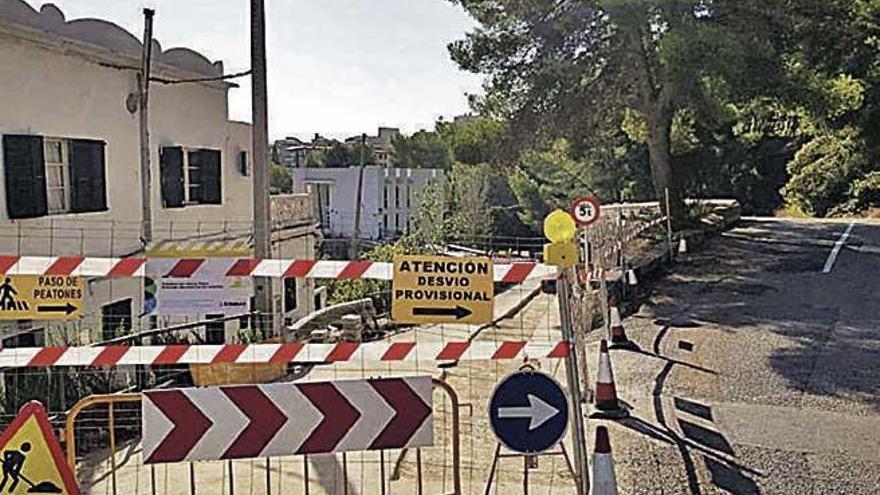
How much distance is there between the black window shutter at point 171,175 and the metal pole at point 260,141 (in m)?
3.32

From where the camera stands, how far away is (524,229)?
3544 centimetres

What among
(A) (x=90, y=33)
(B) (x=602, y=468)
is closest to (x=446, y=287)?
(B) (x=602, y=468)

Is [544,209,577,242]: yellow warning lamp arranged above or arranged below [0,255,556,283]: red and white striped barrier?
above

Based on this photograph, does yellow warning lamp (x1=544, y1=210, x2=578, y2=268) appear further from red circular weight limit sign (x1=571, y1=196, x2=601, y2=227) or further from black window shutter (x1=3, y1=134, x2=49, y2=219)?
black window shutter (x1=3, y1=134, x2=49, y2=219)

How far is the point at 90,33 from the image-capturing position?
469 inches

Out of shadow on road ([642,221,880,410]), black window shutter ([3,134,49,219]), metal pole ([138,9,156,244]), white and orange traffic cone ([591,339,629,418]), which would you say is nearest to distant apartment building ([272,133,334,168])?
shadow on road ([642,221,880,410])

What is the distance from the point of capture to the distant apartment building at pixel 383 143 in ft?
171

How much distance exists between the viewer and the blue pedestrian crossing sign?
4.28 metres

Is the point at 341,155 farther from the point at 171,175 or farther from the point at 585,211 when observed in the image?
the point at 585,211

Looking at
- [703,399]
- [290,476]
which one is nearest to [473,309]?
[290,476]

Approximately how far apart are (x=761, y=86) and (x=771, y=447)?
12.6 meters

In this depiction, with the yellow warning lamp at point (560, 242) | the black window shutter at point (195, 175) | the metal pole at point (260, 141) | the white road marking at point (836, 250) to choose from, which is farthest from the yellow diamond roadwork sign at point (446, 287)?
the white road marking at point (836, 250)

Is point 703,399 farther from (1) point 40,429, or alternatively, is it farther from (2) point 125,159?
(2) point 125,159

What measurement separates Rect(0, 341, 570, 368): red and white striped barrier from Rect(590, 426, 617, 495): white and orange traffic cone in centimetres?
56
